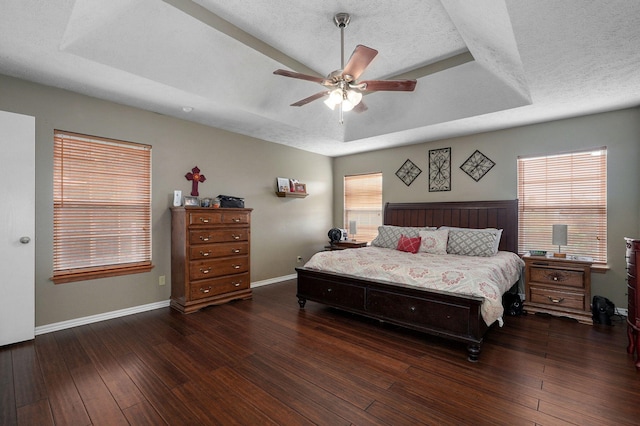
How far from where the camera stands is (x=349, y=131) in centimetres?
509

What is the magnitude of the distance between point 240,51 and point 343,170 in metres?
3.60

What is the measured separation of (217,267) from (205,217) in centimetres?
69

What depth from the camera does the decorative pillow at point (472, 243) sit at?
3822 mm

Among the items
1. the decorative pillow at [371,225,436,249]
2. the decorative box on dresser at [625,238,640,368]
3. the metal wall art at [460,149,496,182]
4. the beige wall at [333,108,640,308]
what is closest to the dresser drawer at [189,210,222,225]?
the decorative pillow at [371,225,436,249]

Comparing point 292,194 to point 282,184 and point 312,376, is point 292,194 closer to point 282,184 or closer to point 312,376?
point 282,184

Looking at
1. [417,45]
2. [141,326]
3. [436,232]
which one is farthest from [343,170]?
[141,326]

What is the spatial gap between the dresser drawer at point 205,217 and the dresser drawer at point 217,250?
30cm

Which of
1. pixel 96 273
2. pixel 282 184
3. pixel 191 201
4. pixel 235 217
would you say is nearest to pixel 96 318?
pixel 96 273

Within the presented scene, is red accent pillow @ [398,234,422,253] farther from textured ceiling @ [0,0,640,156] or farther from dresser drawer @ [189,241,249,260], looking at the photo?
dresser drawer @ [189,241,249,260]

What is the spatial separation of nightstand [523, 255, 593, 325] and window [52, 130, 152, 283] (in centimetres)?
485

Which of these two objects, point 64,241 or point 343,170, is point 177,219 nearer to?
point 64,241

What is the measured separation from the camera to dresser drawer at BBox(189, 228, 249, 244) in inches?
147

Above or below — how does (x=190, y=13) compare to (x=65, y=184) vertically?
above

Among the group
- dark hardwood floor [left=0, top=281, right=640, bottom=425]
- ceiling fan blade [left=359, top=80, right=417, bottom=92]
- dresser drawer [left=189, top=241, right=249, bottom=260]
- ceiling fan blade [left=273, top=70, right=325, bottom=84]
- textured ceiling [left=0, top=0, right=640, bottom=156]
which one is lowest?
dark hardwood floor [left=0, top=281, right=640, bottom=425]
